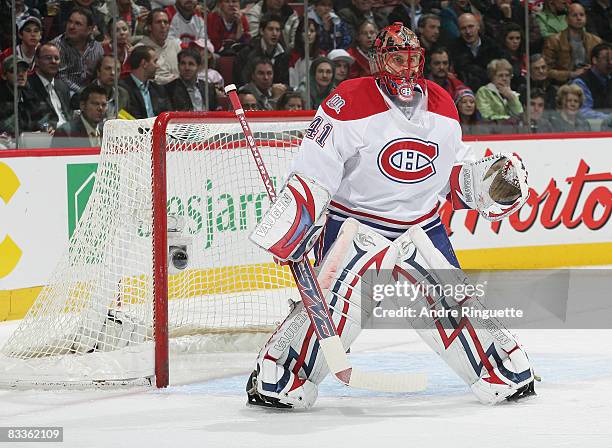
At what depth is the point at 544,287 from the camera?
Answer: 22.3 ft

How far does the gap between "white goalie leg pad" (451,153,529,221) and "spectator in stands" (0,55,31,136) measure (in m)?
3.29

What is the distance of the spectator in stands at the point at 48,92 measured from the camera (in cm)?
676

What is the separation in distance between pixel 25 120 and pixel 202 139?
2.10m

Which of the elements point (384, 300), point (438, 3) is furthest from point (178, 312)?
point (438, 3)

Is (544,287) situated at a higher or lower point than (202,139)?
lower

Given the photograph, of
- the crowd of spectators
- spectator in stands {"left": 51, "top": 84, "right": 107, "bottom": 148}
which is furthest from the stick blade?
the crowd of spectators

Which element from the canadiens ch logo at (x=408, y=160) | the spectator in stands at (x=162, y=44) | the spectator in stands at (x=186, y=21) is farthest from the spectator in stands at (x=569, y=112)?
the canadiens ch logo at (x=408, y=160)

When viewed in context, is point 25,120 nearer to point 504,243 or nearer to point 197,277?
point 197,277

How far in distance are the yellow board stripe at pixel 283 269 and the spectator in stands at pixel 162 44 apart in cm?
181

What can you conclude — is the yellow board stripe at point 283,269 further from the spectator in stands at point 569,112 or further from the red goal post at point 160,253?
the spectator in stands at point 569,112

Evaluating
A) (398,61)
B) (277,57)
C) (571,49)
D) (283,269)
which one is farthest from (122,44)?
(398,61)

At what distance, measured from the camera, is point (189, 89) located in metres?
7.50

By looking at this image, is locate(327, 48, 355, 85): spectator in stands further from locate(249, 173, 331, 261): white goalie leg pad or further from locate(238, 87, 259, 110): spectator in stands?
locate(249, 173, 331, 261): white goalie leg pad

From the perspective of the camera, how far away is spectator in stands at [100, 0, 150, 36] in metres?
7.15
